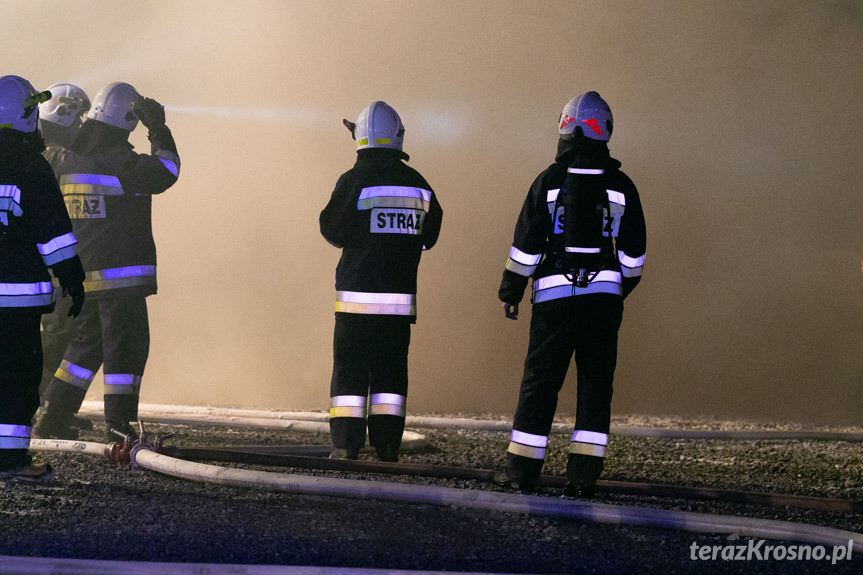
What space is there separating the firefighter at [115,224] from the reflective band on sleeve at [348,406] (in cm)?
135

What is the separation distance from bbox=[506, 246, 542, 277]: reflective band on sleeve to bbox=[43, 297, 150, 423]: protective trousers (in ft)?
8.06

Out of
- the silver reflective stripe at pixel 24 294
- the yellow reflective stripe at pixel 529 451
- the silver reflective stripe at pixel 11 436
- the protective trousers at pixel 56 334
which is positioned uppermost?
the silver reflective stripe at pixel 24 294

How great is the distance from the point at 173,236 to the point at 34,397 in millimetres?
4169

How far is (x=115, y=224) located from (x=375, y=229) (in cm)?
171

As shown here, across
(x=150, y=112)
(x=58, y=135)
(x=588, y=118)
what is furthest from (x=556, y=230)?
(x=58, y=135)

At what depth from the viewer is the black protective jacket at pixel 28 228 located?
13.4 ft

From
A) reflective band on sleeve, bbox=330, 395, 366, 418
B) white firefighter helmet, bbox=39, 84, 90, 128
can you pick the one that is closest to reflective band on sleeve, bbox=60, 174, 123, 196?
white firefighter helmet, bbox=39, 84, 90, 128

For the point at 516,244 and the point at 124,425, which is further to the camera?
the point at 124,425

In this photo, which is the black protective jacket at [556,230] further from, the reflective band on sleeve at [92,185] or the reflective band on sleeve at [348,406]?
the reflective band on sleeve at [92,185]

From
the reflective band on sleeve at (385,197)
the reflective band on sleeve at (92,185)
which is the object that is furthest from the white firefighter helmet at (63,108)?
the reflective band on sleeve at (385,197)

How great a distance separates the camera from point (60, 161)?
538 cm

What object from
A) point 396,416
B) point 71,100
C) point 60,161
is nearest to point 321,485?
point 396,416

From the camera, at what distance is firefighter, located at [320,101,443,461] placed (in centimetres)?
470

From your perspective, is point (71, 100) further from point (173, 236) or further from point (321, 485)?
point (321, 485)
